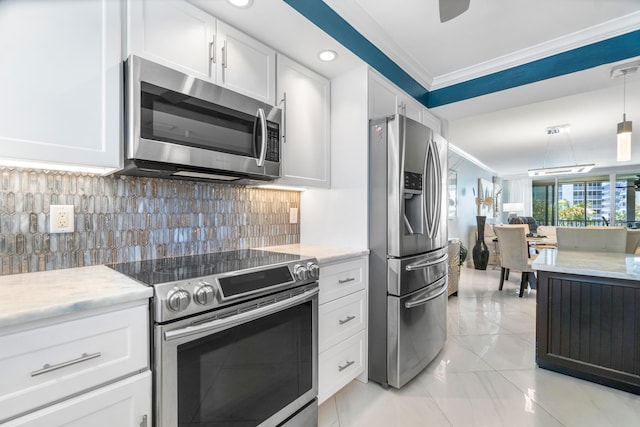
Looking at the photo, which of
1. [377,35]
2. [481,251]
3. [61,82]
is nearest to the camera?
[61,82]

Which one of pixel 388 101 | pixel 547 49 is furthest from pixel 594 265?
pixel 388 101

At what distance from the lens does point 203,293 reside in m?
1.16

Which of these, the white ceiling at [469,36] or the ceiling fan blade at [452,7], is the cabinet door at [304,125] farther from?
the ceiling fan blade at [452,7]

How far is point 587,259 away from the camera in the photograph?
2.55 meters

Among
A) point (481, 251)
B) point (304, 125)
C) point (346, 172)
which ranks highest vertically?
point (304, 125)

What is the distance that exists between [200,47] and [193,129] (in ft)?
1.44

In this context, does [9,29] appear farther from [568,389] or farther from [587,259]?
[587,259]

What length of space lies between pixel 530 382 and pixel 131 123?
2.92 m

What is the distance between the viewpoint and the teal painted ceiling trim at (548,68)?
212cm

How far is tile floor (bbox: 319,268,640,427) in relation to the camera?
1795 millimetres

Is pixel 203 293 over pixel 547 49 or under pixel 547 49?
under

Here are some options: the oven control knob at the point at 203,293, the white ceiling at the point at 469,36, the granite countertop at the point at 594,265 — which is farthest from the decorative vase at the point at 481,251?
the oven control knob at the point at 203,293

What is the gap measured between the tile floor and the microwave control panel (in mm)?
1558

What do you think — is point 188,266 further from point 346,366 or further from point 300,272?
point 346,366
